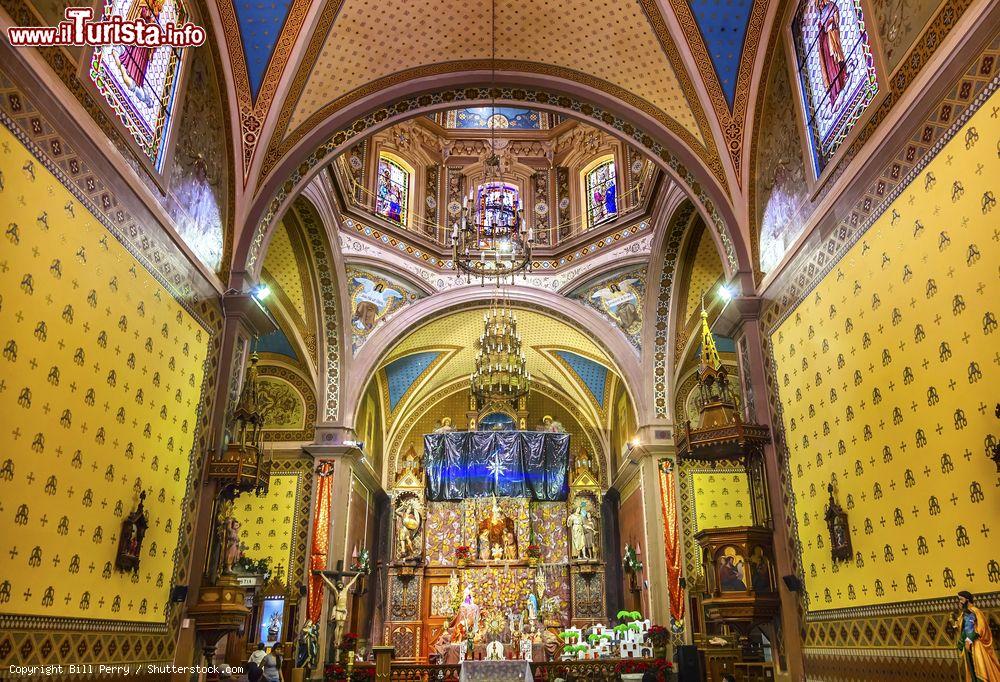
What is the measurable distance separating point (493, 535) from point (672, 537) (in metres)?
7.83

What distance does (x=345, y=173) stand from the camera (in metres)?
16.3

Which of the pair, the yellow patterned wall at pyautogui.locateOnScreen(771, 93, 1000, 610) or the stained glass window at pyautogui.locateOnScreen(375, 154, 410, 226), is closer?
the yellow patterned wall at pyautogui.locateOnScreen(771, 93, 1000, 610)

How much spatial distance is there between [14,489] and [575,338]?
15779 mm

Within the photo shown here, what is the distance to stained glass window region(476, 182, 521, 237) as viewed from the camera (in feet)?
63.2

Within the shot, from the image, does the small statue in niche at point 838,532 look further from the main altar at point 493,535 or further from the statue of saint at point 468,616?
the main altar at point 493,535

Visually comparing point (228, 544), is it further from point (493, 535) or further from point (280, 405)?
point (493, 535)

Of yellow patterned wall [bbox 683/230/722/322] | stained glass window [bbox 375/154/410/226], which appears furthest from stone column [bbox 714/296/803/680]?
stained glass window [bbox 375/154/410/226]

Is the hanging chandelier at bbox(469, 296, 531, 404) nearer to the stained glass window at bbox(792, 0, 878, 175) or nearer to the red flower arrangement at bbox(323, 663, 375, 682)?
the red flower arrangement at bbox(323, 663, 375, 682)

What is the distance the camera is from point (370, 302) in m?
18.0

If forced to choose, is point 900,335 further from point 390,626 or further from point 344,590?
point 390,626

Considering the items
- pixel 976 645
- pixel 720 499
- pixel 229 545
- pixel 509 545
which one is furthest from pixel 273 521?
pixel 976 645

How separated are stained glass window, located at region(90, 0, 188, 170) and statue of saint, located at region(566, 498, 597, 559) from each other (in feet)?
58.0

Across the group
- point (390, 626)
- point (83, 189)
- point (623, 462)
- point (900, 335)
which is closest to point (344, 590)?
point (390, 626)

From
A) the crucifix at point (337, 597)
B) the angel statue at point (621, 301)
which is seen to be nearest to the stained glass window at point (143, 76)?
the crucifix at point (337, 597)
